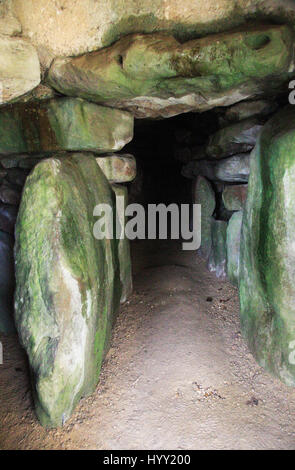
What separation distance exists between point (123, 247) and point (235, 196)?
1.73 m

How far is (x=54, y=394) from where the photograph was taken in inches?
86.2

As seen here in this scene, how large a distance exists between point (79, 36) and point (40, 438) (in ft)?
9.37

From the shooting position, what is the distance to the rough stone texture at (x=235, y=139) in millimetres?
3621

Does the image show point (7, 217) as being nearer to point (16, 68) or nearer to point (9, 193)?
point (9, 193)

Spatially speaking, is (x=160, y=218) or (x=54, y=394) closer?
(x=54, y=394)

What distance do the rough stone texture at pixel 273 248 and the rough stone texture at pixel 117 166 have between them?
128cm

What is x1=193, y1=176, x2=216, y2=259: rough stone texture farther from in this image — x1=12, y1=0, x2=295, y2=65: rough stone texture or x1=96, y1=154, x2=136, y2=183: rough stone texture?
x1=12, y1=0, x2=295, y2=65: rough stone texture

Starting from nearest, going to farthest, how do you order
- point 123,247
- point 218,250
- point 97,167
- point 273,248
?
point 273,248 → point 97,167 → point 123,247 → point 218,250

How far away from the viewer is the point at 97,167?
3.13 m

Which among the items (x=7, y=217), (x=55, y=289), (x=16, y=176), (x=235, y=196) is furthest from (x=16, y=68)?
(x=235, y=196)

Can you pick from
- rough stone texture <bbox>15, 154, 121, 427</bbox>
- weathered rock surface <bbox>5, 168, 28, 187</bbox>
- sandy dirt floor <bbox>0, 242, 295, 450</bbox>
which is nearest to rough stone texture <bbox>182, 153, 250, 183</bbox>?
sandy dirt floor <bbox>0, 242, 295, 450</bbox>

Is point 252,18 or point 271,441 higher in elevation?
point 252,18
